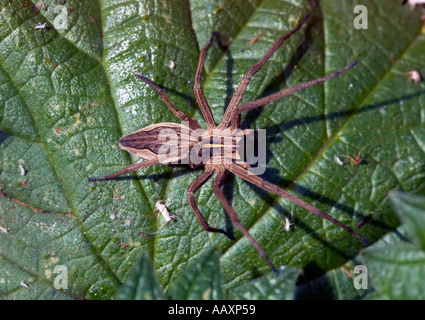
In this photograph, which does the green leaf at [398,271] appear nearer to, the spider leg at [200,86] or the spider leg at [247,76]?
the spider leg at [247,76]

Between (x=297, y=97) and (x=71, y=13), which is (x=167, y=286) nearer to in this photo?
(x=297, y=97)

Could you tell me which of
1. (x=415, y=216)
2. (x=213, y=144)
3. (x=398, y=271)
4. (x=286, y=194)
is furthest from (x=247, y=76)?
(x=398, y=271)

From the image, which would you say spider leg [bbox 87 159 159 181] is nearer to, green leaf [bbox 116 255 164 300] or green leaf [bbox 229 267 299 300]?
green leaf [bbox 116 255 164 300]

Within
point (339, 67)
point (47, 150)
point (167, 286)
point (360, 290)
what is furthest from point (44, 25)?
point (360, 290)

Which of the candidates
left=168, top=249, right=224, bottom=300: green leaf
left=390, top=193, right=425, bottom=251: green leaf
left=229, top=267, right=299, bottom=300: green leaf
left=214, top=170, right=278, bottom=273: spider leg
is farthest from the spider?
left=390, top=193, right=425, bottom=251: green leaf

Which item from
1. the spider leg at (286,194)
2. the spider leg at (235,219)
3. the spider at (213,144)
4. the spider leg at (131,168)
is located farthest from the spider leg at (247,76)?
the spider leg at (131,168)

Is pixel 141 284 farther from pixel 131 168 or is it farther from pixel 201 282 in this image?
pixel 131 168
